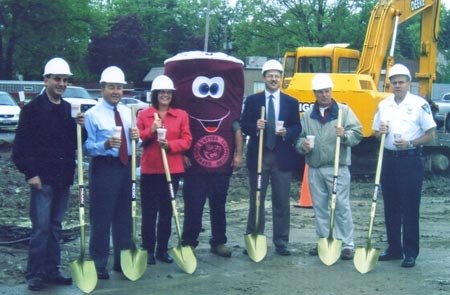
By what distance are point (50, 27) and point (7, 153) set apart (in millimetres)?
26983

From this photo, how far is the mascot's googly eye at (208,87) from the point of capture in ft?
32.1

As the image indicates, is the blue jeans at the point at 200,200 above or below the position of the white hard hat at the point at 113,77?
below

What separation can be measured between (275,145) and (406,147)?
1476mm

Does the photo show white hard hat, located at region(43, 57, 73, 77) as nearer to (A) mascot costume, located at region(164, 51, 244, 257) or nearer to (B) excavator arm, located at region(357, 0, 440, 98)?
(A) mascot costume, located at region(164, 51, 244, 257)

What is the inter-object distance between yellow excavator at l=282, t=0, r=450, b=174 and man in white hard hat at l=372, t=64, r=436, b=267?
833 centimetres

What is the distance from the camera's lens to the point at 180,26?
311 ft

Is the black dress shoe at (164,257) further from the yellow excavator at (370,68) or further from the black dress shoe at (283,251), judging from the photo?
the yellow excavator at (370,68)

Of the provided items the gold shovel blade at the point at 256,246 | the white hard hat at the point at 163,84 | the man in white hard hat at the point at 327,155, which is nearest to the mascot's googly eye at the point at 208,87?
the white hard hat at the point at 163,84

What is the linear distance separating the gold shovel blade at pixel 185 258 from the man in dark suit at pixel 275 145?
1169 mm

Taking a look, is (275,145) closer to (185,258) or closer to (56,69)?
(185,258)

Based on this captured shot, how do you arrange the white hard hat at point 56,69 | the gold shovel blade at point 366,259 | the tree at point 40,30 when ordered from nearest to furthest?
the white hard hat at point 56,69
the gold shovel blade at point 366,259
the tree at point 40,30

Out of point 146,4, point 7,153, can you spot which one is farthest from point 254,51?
point 146,4

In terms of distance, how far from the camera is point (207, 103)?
980cm

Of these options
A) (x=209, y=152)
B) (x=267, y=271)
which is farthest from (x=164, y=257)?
(x=209, y=152)
